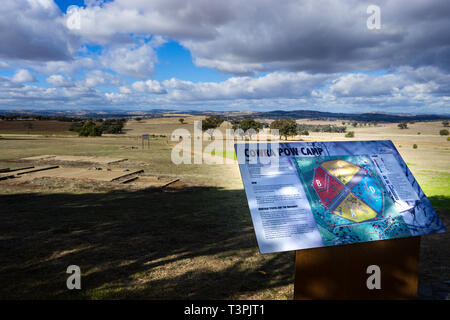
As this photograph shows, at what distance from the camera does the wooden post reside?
12.5 feet

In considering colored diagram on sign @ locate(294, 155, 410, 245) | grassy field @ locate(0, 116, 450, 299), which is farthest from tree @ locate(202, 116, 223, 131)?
colored diagram on sign @ locate(294, 155, 410, 245)

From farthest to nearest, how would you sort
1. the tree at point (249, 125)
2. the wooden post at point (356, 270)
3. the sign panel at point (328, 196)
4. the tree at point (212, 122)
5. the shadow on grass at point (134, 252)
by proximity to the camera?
the tree at point (212, 122)
the tree at point (249, 125)
the shadow on grass at point (134, 252)
the wooden post at point (356, 270)
the sign panel at point (328, 196)

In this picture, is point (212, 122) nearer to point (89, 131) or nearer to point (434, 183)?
point (89, 131)

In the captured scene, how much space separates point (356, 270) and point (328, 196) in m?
1.04

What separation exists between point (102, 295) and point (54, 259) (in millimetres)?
1864

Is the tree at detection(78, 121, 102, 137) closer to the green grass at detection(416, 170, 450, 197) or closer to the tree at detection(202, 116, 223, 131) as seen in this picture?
the tree at detection(202, 116, 223, 131)

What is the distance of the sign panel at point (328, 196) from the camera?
3674mm

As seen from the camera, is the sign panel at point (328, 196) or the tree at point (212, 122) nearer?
the sign panel at point (328, 196)

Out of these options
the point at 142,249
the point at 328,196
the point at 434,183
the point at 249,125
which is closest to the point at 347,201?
the point at 328,196

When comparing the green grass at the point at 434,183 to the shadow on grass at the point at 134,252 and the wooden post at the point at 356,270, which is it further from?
the wooden post at the point at 356,270

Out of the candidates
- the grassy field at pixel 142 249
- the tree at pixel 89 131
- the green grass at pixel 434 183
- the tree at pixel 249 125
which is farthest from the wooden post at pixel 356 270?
the tree at pixel 89 131

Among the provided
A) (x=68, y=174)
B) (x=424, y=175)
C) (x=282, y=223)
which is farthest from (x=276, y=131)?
(x=282, y=223)

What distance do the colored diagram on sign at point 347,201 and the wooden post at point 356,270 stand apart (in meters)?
0.19
